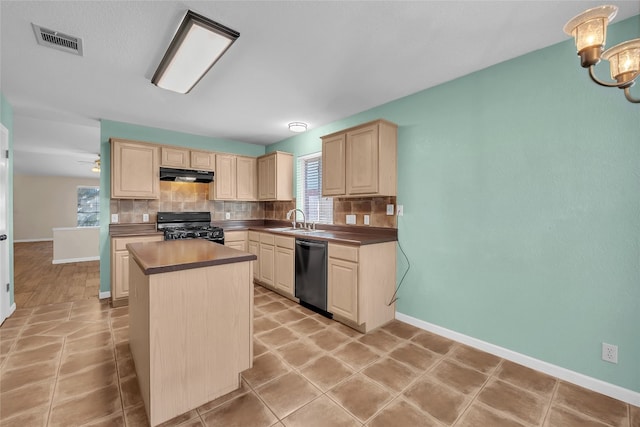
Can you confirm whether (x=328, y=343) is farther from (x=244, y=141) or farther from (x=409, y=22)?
(x=244, y=141)

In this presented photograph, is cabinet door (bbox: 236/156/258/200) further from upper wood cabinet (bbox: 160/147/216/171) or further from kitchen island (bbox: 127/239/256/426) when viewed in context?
kitchen island (bbox: 127/239/256/426)

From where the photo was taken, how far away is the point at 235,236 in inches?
173

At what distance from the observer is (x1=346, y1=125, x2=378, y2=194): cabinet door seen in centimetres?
292

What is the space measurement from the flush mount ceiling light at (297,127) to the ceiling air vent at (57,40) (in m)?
2.38

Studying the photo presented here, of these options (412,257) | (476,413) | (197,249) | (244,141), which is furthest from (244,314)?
(244,141)

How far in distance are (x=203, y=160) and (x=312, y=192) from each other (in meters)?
1.84

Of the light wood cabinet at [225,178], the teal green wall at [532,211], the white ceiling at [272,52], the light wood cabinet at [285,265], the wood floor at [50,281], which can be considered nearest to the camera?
the white ceiling at [272,52]

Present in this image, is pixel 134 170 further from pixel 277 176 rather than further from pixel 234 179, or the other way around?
pixel 277 176

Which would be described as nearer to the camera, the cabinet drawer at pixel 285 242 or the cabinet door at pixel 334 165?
the cabinet door at pixel 334 165

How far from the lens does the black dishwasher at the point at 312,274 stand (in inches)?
122

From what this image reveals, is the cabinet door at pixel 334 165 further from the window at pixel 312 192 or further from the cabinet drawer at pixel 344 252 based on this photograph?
the cabinet drawer at pixel 344 252

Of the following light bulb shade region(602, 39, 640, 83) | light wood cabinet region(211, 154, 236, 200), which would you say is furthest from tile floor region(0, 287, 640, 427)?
light wood cabinet region(211, 154, 236, 200)

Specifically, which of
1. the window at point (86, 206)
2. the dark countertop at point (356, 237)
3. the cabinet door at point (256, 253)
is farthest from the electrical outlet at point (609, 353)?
the window at point (86, 206)

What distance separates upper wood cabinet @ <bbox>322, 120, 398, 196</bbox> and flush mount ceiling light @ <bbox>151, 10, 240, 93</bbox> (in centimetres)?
160
